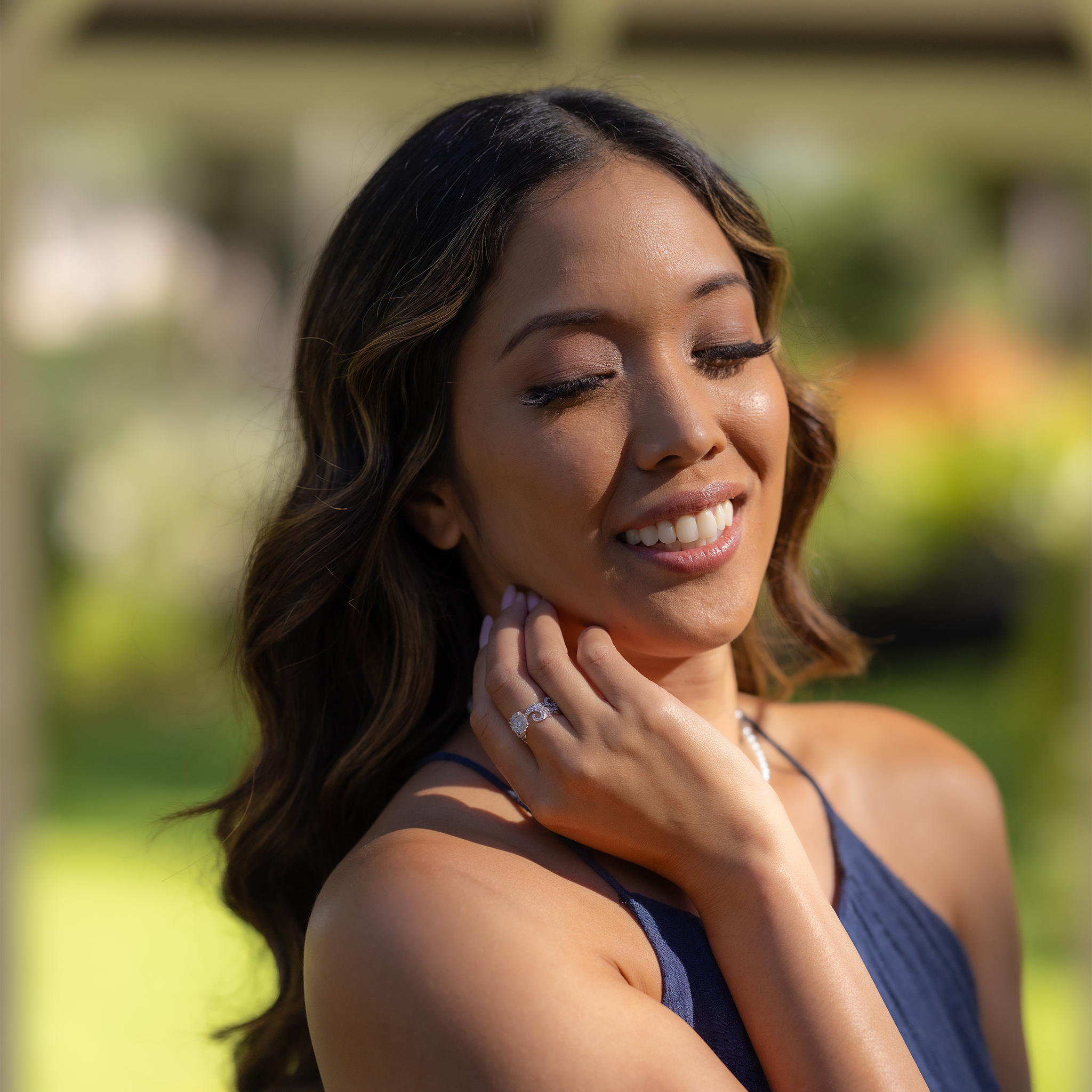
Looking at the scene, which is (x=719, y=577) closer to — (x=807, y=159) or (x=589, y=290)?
(x=589, y=290)

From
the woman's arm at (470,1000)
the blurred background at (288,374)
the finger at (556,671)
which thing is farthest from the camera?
the blurred background at (288,374)

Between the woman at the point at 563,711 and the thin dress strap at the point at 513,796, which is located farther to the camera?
the thin dress strap at the point at 513,796

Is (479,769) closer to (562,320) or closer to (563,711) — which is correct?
(563,711)

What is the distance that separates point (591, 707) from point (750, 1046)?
1.48 ft

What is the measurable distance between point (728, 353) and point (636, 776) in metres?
0.58

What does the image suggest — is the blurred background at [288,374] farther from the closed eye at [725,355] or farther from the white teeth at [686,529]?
the white teeth at [686,529]

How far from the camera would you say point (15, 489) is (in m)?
3.44

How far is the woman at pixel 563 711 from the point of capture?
54.6 inches

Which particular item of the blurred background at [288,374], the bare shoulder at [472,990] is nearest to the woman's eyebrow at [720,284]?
the blurred background at [288,374]

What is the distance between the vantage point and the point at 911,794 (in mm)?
2020

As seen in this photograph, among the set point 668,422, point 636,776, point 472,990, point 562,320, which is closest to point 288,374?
point 562,320

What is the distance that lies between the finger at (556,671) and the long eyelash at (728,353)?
1.28 feet

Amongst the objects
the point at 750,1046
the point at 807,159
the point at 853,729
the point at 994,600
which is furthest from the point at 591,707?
the point at 807,159

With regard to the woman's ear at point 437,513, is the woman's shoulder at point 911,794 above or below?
below
